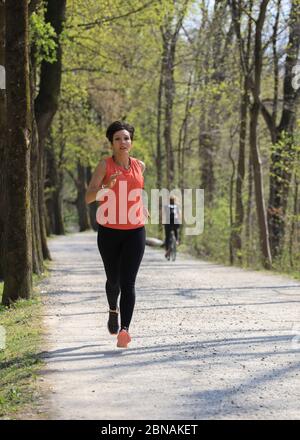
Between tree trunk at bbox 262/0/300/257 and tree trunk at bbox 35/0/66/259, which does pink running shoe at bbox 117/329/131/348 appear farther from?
tree trunk at bbox 262/0/300/257

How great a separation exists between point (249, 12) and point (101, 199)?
49.2 feet

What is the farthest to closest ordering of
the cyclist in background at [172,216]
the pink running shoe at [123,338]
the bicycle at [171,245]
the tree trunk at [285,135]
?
the bicycle at [171,245], the cyclist in background at [172,216], the tree trunk at [285,135], the pink running shoe at [123,338]

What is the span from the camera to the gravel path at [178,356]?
598 cm

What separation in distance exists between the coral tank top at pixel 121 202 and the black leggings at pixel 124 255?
0.08m

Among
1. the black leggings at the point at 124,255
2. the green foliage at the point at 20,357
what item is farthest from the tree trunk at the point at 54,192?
the black leggings at the point at 124,255

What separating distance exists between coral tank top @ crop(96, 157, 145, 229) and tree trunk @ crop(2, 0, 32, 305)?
3969 millimetres

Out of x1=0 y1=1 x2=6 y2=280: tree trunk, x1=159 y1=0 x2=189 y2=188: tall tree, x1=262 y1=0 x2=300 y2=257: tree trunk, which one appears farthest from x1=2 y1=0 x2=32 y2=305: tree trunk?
x1=159 y1=0 x2=189 y2=188: tall tree

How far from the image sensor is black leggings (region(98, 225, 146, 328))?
8.09 metres

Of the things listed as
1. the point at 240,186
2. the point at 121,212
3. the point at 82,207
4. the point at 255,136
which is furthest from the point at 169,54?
the point at 121,212

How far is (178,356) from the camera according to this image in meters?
8.04

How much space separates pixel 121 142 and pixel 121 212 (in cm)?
69

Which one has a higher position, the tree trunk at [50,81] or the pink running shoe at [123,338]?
the tree trunk at [50,81]

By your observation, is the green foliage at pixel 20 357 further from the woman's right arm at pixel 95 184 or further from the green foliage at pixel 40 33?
the green foliage at pixel 40 33

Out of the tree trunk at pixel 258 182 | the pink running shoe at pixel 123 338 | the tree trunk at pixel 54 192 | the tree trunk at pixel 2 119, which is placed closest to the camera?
the pink running shoe at pixel 123 338
